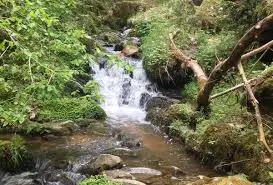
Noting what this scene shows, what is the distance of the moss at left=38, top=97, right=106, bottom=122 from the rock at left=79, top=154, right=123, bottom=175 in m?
3.30

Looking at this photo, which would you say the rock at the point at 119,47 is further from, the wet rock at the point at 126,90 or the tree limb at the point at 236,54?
the tree limb at the point at 236,54

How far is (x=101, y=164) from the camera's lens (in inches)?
316

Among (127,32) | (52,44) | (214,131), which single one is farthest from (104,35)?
(52,44)

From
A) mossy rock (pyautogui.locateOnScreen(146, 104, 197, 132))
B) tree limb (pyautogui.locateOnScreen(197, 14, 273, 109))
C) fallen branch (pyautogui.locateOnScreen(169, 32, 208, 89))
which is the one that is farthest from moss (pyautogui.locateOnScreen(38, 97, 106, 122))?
tree limb (pyautogui.locateOnScreen(197, 14, 273, 109))

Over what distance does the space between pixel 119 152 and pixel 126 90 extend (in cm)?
499

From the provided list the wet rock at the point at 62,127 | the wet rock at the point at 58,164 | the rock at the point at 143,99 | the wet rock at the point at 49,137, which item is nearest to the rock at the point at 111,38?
the rock at the point at 143,99

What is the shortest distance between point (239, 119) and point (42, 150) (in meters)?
4.34

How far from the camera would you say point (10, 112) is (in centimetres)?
538

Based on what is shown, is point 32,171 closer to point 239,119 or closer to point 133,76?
point 239,119

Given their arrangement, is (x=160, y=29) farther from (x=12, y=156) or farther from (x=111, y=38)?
(x=12, y=156)

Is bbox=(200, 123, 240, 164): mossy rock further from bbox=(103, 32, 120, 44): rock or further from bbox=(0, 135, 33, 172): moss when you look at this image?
bbox=(103, 32, 120, 44): rock

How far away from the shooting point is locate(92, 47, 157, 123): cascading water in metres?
13.2

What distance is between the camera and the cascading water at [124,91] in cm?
1320

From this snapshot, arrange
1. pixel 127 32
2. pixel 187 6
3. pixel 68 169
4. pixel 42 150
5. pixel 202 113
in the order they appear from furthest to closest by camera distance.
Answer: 1. pixel 127 32
2. pixel 187 6
3. pixel 202 113
4. pixel 42 150
5. pixel 68 169
